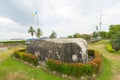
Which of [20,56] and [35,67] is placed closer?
[35,67]

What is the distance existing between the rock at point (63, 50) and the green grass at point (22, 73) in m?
2.48

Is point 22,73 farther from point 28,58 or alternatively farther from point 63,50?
point 63,50

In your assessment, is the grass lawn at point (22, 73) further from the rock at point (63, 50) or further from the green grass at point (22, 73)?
the rock at point (63, 50)

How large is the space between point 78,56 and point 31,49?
26.7 ft

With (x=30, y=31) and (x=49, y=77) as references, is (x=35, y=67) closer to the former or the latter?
(x=49, y=77)

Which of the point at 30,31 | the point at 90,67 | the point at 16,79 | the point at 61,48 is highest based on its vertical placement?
the point at 30,31

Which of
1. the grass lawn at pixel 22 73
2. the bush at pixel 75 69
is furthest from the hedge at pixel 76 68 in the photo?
the grass lawn at pixel 22 73

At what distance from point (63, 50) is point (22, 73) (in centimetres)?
508

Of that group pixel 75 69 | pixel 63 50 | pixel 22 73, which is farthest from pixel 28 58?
pixel 75 69

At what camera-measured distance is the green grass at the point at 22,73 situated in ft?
50.0

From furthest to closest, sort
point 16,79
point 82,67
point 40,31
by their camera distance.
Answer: point 40,31 → point 16,79 → point 82,67

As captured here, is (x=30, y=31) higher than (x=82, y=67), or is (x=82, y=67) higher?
(x=30, y=31)

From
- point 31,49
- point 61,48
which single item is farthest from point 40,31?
point 61,48

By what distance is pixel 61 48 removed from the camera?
57.4 feet
